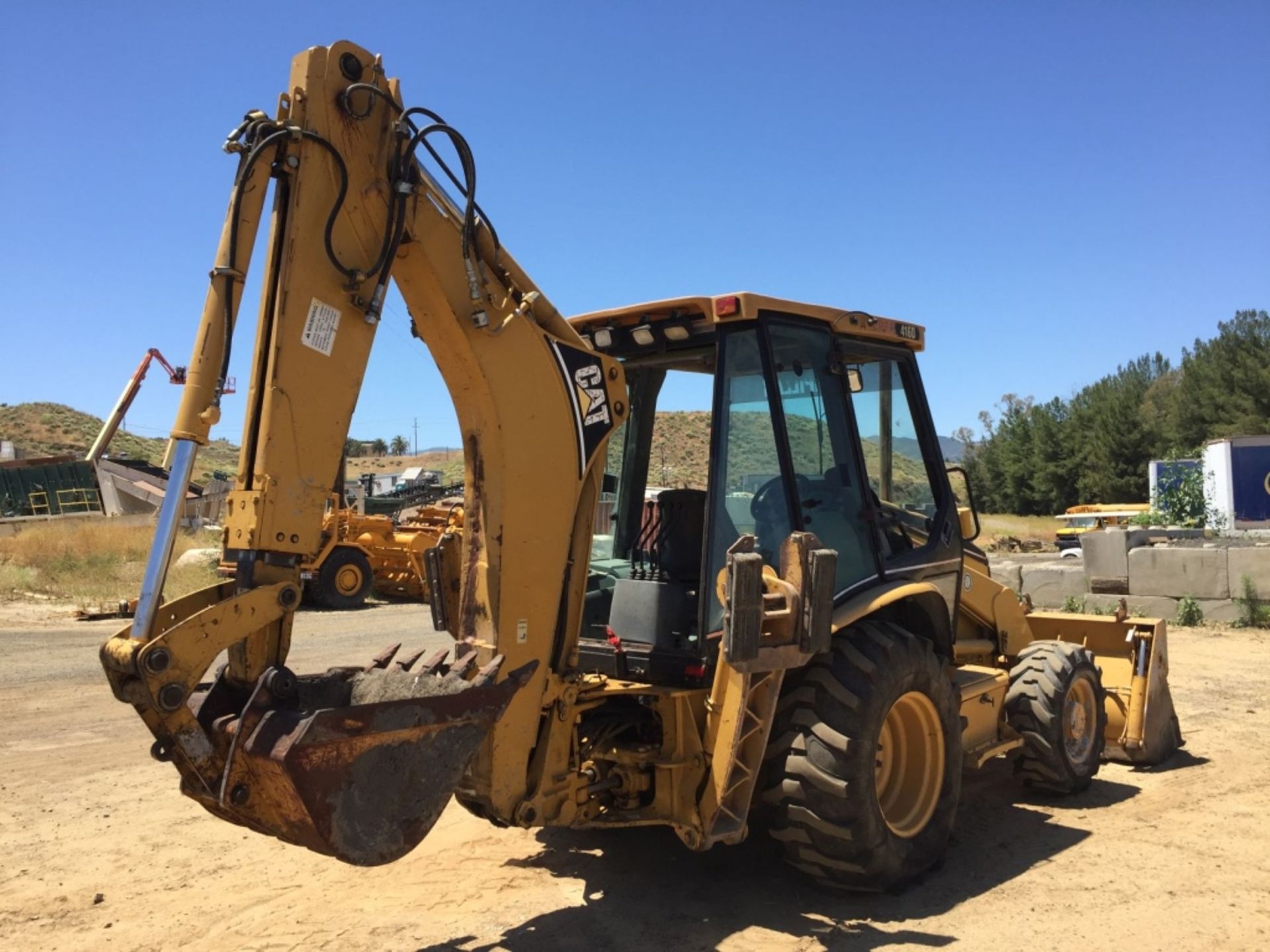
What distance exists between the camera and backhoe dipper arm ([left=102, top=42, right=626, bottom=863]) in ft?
10.1

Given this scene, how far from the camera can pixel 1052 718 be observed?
6023 millimetres

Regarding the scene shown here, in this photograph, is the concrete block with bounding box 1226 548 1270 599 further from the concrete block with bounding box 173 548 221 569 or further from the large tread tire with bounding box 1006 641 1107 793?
the concrete block with bounding box 173 548 221 569

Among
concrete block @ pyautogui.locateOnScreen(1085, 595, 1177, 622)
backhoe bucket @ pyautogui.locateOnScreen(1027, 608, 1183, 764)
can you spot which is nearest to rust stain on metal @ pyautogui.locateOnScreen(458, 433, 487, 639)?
backhoe bucket @ pyautogui.locateOnScreen(1027, 608, 1183, 764)

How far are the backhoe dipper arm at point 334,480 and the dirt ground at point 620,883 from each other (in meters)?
0.98

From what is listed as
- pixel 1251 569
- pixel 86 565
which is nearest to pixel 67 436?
pixel 86 565

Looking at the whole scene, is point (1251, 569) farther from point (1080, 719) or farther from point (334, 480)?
point (334, 480)

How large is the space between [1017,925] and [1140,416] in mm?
55591

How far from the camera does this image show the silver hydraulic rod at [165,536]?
3035 mm

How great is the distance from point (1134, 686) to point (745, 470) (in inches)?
156

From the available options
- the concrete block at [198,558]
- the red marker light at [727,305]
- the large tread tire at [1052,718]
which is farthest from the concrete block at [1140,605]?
the concrete block at [198,558]

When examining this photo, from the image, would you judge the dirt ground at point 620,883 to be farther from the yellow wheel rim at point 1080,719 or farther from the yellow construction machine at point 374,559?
the yellow construction machine at point 374,559

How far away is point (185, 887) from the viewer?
15.2ft

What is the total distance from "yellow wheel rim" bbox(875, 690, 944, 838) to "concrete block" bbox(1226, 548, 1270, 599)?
402 inches

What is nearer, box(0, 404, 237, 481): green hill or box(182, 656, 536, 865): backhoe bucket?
box(182, 656, 536, 865): backhoe bucket
